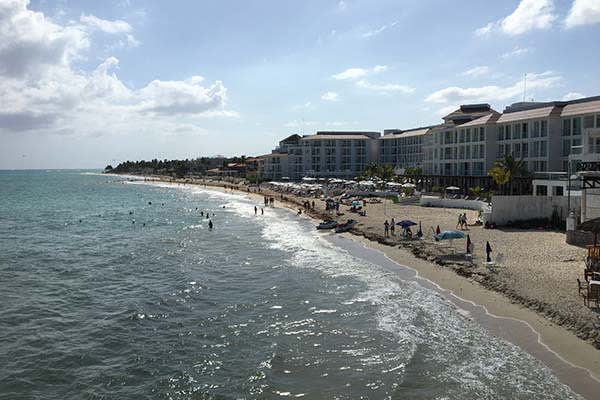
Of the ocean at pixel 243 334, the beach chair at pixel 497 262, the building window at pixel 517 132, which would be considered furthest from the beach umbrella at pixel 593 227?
the building window at pixel 517 132

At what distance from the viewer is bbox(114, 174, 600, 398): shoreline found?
15000 mm

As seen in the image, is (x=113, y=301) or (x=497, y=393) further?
(x=113, y=301)

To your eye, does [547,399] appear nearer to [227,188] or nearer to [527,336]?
[527,336]

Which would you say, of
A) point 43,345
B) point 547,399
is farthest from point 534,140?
point 43,345

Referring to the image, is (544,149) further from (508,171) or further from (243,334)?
(243,334)

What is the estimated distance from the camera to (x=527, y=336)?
17.9 m

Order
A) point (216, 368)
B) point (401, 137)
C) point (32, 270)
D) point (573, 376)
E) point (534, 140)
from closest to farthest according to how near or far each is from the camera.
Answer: point (573, 376)
point (216, 368)
point (32, 270)
point (534, 140)
point (401, 137)

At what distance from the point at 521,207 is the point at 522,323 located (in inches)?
897

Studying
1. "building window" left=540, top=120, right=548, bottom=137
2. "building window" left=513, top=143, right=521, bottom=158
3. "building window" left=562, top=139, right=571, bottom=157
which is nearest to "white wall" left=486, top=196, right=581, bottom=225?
"building window" left=562, top=139, right=571, bottom=157

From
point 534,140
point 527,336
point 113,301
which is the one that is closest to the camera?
point 527,336

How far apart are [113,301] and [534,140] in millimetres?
47420

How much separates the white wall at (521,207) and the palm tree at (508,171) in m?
10.4

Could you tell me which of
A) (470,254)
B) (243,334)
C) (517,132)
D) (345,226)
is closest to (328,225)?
(345,226)

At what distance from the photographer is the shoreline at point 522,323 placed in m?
15.0
